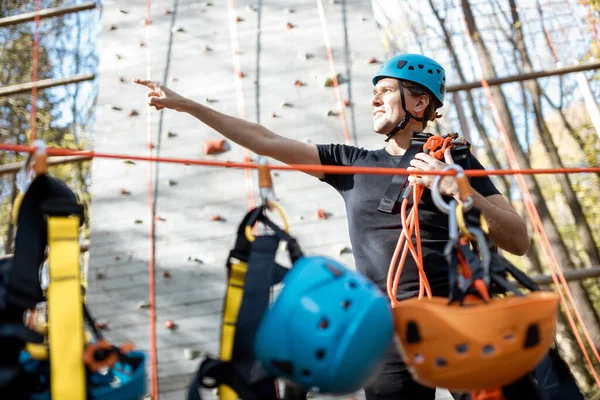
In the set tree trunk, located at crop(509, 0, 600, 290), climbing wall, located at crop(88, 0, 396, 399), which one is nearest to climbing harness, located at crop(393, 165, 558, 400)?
climbing wall, located at crop(88, 0, 396, 399)

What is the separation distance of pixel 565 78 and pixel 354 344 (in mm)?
10425

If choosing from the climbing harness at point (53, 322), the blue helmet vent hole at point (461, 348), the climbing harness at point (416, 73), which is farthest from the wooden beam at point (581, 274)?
the climbing harness at point (53, 322)

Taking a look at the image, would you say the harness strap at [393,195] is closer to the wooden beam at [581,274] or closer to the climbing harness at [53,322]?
the climbing harness at [53,322]

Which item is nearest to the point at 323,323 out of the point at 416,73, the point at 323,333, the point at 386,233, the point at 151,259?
the point at 323,333

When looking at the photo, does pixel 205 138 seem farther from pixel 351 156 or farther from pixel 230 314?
pixel 230 314

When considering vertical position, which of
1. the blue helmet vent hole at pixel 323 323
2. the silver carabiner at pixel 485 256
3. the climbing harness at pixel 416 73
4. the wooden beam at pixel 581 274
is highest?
the climbing harness at pixel 416 73

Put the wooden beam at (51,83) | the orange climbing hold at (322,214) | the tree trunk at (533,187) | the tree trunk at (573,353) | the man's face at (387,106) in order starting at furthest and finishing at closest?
the tree trunk at (573,353)
the tree trunk at (533,187)
the wooden beam at (51,83)
the orange climbing hold at (322,214)
the man's face at (387,106)

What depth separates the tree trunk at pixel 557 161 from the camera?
8.24 meters

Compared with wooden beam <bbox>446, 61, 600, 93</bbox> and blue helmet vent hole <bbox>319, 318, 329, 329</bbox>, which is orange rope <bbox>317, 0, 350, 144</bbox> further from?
blue helmet vent hole <bbox>319, 318, 329, 329</bbox>

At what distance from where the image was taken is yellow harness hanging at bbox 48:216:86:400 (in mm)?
1079

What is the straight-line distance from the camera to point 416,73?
2438 millimetres

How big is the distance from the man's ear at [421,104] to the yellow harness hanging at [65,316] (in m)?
1.58

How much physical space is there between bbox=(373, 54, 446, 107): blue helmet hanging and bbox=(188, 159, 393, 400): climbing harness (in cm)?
136

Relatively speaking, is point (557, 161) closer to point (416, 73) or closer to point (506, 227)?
point (416, 73)
